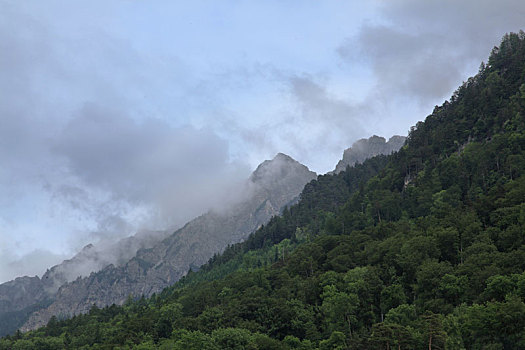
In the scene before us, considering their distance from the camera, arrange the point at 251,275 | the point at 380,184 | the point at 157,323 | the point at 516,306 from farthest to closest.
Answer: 1. the point at 380,184
2. the point at 251,275
3. the point at 157,323
4. the point at 516,306

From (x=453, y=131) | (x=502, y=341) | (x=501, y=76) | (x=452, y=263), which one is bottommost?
(x=502, y=341)

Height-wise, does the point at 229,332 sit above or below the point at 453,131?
below

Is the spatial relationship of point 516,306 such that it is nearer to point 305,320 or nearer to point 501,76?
point 305,320

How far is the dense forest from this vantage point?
3135 inches

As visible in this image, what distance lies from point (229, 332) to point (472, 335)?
49.0m

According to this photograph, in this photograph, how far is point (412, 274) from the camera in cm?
10812

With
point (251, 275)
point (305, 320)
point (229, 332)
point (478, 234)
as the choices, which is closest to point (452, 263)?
point (478, 234)

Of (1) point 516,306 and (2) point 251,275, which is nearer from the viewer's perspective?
(1) point 516,306

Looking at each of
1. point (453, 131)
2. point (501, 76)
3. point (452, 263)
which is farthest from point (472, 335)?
point (501, 76)

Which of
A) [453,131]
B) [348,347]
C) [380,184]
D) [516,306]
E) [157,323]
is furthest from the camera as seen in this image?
[380,184]

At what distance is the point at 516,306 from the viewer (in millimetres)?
66750

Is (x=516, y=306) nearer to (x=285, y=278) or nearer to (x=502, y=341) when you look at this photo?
(x=502, y=341)

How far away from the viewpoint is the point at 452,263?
10856 cm

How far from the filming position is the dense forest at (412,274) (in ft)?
261
